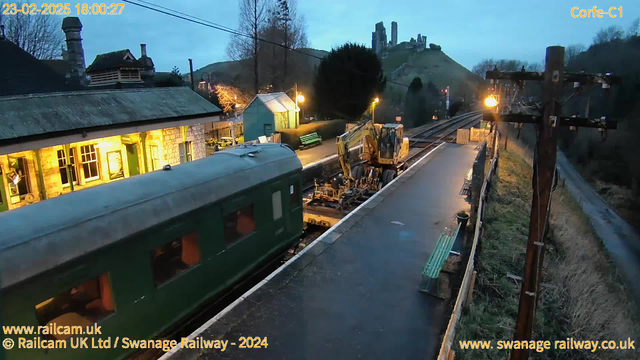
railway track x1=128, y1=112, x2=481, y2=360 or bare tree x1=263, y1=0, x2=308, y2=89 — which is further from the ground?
bare tree x1=263, y1=0, x2=308, y2=89

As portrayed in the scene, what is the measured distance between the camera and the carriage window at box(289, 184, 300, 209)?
11180mm

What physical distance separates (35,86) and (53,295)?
13547 mm


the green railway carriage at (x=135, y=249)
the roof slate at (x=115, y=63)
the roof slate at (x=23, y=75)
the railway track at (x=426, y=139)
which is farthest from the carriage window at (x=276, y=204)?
the roof slate at (x=115, y=63)

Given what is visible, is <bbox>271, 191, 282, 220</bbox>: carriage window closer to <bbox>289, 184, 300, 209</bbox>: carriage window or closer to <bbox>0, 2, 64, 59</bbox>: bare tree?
<bbox>289, 184, 300, 209</bbox>: carriage window

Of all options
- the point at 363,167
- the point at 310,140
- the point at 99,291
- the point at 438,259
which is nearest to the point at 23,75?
the point at 99,291

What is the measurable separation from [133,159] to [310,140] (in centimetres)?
1623

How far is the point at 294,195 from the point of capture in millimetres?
11375

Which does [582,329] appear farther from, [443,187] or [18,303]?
[18,303]

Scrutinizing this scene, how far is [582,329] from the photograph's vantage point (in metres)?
9.88

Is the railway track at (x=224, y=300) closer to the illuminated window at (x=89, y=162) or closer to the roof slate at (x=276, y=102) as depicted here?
the illuminated window at (x=89, y=162)

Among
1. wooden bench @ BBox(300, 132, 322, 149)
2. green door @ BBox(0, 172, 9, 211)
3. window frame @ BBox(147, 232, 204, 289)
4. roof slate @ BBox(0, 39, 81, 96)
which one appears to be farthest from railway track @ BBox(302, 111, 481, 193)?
roof slate @ BBox(0, 39, 81, 96)

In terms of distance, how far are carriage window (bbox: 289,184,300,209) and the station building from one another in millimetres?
6312

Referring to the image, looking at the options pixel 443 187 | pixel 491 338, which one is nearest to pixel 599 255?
pixel 443 187

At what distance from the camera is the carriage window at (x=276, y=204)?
33.9ft
